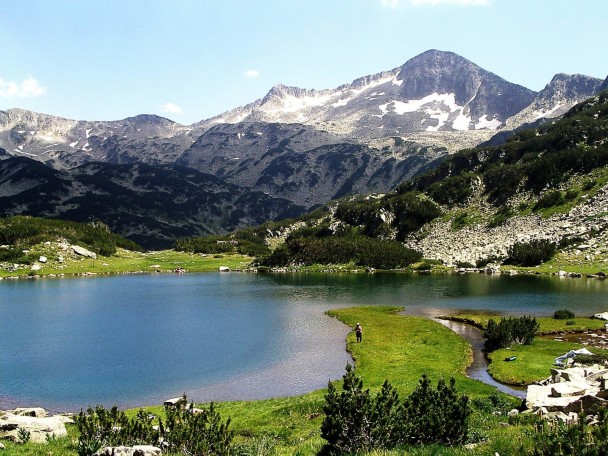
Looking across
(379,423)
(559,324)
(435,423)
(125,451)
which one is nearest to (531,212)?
(559,324)

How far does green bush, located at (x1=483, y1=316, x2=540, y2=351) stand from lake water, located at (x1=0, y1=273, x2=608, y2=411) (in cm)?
1653

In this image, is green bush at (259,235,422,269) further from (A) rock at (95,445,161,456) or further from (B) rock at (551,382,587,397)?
(A) rock at (95,445,161,456)

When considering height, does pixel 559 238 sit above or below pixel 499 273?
above

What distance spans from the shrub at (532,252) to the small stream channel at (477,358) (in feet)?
252

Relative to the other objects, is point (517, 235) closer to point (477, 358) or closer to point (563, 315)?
point (563, 315)

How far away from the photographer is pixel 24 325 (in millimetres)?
72125

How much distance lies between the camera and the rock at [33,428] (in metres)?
20.7

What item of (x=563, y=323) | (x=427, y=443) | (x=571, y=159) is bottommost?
(x=563, y=323)

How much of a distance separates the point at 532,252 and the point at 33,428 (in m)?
136

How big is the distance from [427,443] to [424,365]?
2992 cm

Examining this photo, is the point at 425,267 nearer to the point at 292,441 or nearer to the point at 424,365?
the point at 424,365

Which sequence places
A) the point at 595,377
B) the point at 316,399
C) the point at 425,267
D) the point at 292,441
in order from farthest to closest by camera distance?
the point at 425,267, the point at 316,399, the point at 595,377, the point at 292,441

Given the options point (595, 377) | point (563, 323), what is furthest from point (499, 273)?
point (595, 377)

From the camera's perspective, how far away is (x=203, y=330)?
6706 cm
